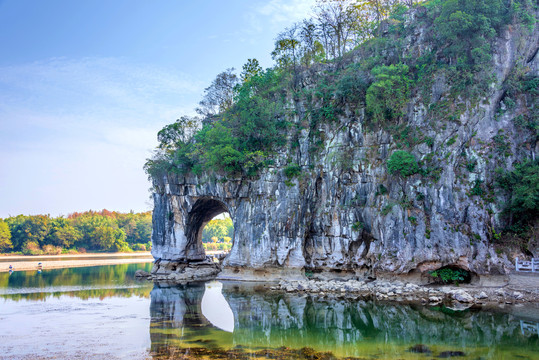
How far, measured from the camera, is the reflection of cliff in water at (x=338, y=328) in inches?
478

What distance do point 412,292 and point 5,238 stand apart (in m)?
60.2

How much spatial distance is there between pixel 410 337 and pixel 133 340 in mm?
9385

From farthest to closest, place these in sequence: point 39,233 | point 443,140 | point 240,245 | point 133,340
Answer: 1. point 39,233
2. point 240,245
3. point 443,140
4. point 133,340

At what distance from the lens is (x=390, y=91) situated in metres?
23.5

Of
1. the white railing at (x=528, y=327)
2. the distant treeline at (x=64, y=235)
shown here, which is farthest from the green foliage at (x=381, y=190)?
the distant treeline at (x=64, y=235)

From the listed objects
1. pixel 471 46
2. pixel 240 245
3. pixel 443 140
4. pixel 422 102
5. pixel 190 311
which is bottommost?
pixel 190 311

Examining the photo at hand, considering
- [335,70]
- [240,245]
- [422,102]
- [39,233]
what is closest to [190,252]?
[240,245]

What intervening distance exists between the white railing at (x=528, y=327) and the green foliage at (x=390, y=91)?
13658 millimetres

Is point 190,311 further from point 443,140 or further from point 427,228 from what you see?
point 443,140

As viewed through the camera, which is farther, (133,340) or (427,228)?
(427,228)

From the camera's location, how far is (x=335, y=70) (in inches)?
1139

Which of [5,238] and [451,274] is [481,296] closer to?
Answer: [451,274]

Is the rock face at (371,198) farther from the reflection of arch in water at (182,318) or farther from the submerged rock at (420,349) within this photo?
the submerged rock at (420,349)

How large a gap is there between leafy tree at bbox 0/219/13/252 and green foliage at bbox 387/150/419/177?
58.9 metres
